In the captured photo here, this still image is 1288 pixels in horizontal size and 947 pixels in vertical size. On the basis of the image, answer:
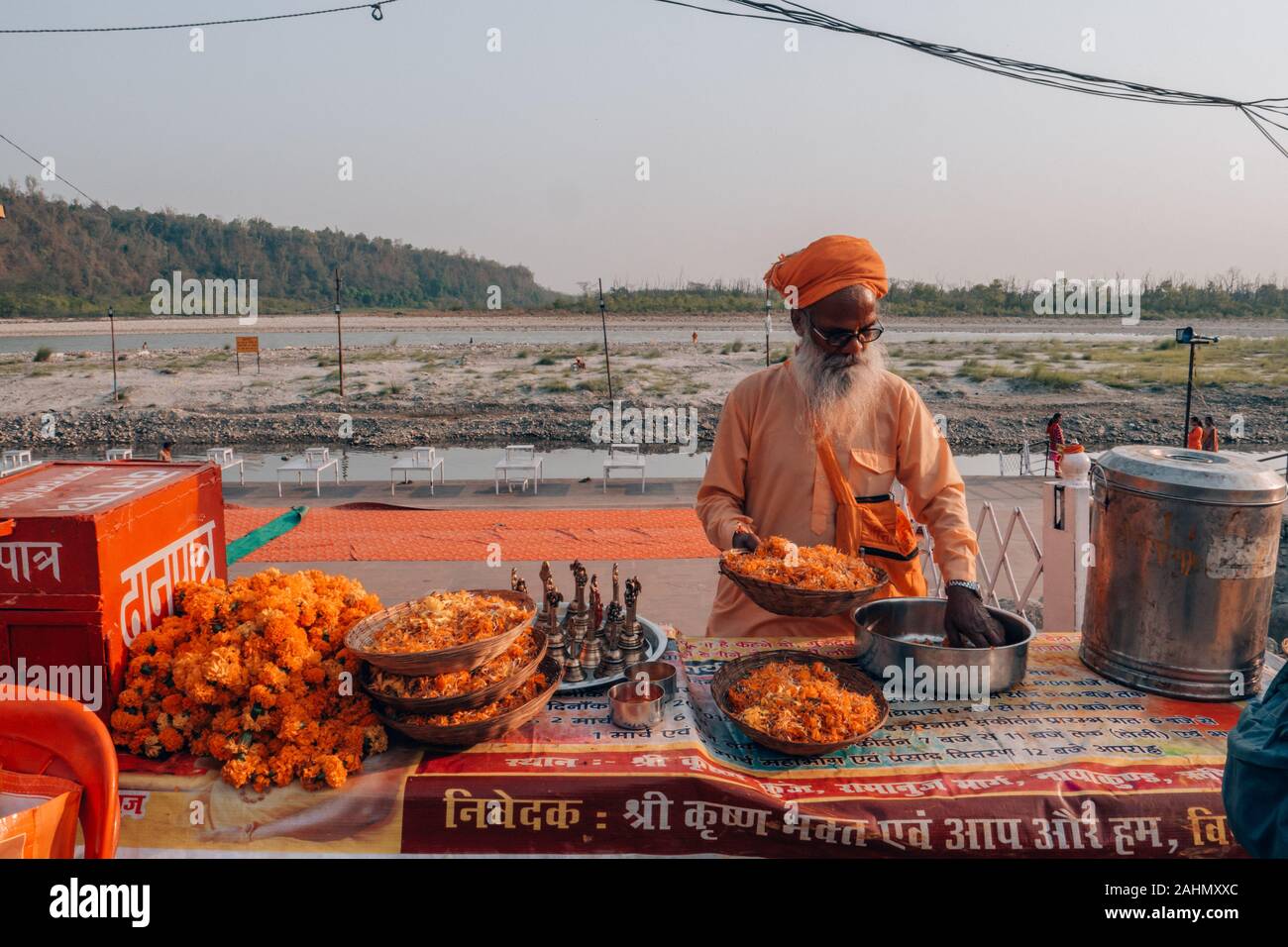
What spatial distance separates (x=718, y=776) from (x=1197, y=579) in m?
1.42

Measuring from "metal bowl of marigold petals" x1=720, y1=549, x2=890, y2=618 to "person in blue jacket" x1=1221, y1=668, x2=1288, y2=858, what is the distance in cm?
106

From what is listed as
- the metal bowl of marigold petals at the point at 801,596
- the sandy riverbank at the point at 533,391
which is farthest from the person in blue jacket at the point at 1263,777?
the sandy riverbank at the point at 533,391

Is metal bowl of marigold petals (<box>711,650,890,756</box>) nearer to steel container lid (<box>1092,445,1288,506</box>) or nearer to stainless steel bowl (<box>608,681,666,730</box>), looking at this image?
stainless steel bowl (<box>608,681,666,730</box>)

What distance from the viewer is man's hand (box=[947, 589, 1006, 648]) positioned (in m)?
2.43

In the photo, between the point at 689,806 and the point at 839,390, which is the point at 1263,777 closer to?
the point at 689,806

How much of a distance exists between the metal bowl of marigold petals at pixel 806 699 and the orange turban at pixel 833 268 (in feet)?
3.89

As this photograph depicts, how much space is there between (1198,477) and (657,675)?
5.11ft

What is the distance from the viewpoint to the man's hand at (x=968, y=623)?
2.43 meters

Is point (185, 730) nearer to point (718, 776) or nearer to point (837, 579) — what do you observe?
point (718, 776)

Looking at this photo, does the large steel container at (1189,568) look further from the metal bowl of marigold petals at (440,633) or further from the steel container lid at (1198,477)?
the metal bowl of marigold petals at (440,633)

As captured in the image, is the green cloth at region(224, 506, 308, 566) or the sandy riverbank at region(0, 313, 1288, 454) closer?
the green cloth at region(224, 506, 308, 566)

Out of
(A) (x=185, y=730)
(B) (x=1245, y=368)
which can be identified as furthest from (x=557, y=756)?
(B) (x=1245, y=368)

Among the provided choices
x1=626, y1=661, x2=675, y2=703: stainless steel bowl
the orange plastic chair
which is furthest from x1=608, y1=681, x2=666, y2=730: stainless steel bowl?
the orange plastic chair

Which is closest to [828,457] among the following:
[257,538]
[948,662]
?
[948,662]
